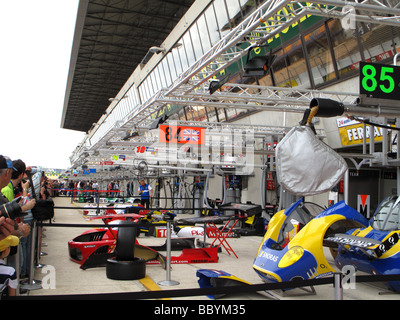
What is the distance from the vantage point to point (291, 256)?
585 centimetres

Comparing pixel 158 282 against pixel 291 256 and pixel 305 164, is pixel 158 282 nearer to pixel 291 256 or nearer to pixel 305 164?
pixel 291 256

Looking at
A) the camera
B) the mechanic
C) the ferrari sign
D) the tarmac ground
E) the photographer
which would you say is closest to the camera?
the camera

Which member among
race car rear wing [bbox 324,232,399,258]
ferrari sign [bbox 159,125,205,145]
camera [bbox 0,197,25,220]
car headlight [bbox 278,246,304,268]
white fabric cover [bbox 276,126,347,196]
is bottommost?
car headlight [bbox 278,246,304,268]

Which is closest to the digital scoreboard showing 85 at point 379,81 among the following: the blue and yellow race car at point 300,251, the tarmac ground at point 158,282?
the blue and yellow race car at point 300,251

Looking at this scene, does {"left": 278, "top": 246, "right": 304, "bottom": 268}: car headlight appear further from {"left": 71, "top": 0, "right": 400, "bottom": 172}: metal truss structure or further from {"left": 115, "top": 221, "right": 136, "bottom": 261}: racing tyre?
{"left": 115, "top": 221, "right": 136, "bottom": 261}: racing tyre

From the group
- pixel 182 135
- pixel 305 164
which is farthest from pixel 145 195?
pixel 305 164

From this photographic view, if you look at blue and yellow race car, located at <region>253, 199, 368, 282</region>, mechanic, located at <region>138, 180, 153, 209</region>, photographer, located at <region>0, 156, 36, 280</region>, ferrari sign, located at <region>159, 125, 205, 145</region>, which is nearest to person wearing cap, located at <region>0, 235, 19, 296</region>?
photographer, located at <region>0, 156, 36, 280</region>

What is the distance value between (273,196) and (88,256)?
1132 cm

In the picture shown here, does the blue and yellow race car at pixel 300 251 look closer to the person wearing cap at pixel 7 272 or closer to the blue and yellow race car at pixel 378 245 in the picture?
the blue and yellow race car at pixel 378 245

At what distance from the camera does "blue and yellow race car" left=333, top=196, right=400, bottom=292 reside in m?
5.53

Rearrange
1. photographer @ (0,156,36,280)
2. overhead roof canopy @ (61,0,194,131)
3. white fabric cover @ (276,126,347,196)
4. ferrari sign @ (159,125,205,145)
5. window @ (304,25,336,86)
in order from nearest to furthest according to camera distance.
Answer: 1. photographer @ (0,156,36,280)
2. white fabric cover @ (276,126,347,196)
3. ferrari sign @ (159,125,205,145)
4. window @ (304,25,336,86)
5. overhead roof canopy @ (61,0,194,131)

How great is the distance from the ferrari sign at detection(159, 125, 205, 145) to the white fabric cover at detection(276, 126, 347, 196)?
8.45 meters

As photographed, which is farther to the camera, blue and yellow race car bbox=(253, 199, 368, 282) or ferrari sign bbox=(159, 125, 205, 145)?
ferrari sign bbox=(159, 125, 205, 145)
